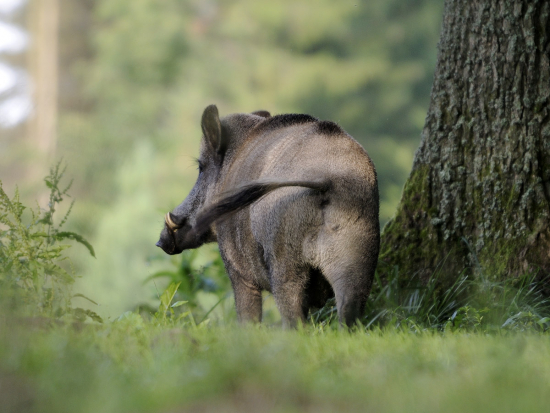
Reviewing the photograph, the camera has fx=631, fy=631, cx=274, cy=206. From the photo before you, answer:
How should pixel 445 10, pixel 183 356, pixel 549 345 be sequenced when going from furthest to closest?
1. pixel 445 10
2. pixel 549 345
3. pixel 183 356

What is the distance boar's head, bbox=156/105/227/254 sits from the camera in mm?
4332

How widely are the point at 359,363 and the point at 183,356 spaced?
595mm

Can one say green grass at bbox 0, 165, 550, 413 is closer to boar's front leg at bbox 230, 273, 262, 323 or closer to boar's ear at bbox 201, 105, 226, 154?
boar's front leg at bbox 230, 273, 262, 323

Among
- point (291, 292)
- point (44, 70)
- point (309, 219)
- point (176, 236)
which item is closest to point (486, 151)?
point (309, 219)

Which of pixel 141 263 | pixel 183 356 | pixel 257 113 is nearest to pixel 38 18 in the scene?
pixel 141 263

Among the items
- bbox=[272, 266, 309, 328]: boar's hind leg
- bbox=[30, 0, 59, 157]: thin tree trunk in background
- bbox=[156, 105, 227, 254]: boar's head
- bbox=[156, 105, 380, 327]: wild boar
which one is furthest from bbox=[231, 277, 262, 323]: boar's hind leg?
bbox=[30, 0, 59, 157]: thin tree trunk in background

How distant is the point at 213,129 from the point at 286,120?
22.8 inches

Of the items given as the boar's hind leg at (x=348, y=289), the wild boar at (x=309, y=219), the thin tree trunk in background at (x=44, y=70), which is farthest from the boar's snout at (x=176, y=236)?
the thin tree trunk in background at (x=44, y=70)

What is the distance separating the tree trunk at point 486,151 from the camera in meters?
3.96

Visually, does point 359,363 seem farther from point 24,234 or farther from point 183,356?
point 24,234

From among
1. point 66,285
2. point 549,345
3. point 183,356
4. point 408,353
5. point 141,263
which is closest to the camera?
point 183,356

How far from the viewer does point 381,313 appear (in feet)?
12.5

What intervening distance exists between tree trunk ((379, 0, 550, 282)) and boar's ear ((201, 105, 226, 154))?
1400mm

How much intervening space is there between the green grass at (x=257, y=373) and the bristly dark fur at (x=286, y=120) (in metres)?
1.79
